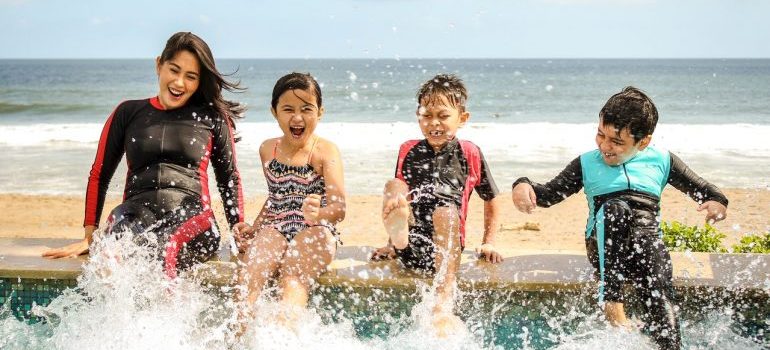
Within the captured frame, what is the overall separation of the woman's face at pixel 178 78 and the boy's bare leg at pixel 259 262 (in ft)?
3.26

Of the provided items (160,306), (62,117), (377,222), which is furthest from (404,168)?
(62,117)

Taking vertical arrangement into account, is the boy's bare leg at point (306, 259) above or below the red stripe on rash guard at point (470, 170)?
below

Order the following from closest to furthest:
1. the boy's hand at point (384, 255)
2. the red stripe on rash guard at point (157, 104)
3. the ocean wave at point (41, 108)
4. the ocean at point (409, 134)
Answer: the boy's hand at point (384, 255) → the red stripe on rash guard at point (157, 104) → the ocean at point (409, 134) → the ocean wave at point (41, 108)

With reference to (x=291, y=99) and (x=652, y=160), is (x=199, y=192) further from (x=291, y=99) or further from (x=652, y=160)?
(x=652, y=160)

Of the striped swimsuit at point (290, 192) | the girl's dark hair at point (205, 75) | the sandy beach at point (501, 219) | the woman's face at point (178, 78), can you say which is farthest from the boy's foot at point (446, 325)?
the sandy beach at point (501, 219)

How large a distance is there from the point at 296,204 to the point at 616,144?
173 centimetres

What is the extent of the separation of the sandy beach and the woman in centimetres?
251

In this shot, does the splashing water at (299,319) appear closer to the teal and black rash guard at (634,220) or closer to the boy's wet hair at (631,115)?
the teal and black rash guard at (634,220)

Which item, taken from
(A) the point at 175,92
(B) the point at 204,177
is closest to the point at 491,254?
(B) the point at 204,177

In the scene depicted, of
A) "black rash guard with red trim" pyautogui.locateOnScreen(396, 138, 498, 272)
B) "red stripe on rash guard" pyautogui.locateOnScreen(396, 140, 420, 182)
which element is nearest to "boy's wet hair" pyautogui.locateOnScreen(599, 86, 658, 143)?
"black rash guard with red trim" pyautogui.locateOnScreen(396, 138, 498, 272)

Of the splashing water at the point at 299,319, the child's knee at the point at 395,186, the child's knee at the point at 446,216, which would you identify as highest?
the child's knee at the point at 395,186

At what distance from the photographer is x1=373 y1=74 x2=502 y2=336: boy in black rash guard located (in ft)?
13.0

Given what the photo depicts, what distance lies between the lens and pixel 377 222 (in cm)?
823

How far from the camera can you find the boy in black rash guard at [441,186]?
13.0 ft
